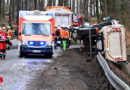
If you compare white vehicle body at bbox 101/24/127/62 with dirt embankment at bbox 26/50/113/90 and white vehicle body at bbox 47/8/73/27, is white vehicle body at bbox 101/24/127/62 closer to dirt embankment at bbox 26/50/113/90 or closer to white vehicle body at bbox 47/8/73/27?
dirt embankment at bbox 26/50/113/90

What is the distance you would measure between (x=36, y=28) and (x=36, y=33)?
0.34 metres

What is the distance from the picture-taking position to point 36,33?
18938 millimetres

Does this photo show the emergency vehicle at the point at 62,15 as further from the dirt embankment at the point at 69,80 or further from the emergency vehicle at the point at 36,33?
the dirt embankment at the point at 69,80

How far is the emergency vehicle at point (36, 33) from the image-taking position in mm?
18469

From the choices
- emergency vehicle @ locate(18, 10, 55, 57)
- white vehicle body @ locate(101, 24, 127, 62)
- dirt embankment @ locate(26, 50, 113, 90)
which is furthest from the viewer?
emergency vehicle @ locate(18, 10, 55, 57)

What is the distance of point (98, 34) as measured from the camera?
17250mm

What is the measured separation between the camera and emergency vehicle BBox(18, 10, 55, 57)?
60.6 ft

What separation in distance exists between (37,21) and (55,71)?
22.5ft

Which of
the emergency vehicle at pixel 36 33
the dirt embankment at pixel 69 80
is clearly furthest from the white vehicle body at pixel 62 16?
the dirt embankment at pixel 69 80

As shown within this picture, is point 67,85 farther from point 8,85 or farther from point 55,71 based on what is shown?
point 55,71

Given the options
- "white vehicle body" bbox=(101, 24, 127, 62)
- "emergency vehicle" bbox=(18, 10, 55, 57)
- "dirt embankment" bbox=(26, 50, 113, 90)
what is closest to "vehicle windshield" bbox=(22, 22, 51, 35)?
"emergency vehicle" bbox=(18, 10, 55, 57)

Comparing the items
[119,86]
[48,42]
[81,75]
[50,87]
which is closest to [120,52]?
[81,75]

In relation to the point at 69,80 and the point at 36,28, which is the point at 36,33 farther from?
the point at 69,80

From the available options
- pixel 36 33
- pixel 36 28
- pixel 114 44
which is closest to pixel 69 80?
pixel 114 44
